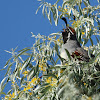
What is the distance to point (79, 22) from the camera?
254 centimetres

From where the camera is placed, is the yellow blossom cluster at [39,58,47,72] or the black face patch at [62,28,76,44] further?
Result: the black face patch at [62,28,76,44]

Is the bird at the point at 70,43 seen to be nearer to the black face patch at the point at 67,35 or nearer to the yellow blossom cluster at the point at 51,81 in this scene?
the black face patch at the point at 67,35

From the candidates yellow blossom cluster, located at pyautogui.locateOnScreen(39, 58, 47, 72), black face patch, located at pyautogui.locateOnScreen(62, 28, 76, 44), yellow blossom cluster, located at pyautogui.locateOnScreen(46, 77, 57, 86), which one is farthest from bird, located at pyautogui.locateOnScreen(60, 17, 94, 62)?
yellow blossom cluster, located at pyautogui.locateOnScreen(46, 77, 57, 86)

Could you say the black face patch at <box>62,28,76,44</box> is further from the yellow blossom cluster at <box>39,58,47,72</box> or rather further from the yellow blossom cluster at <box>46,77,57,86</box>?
the yellow blossom cluster at <box>46,77,57,86</box>

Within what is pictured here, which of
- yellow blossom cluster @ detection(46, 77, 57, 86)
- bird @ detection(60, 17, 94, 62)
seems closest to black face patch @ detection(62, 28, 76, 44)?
bird @ detection(60, 17, 94, 62)

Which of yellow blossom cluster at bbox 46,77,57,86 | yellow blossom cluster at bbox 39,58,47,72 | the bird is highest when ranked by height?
the bird

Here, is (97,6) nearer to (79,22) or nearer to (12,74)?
(79,22)

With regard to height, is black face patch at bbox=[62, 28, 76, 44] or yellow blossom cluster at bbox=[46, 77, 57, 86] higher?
black face patch at bbox=[62, 28, 76, 44]

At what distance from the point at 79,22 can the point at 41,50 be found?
39cm

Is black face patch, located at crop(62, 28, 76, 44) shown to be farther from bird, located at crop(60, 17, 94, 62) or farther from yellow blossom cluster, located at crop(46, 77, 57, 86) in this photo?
yellow blossom cluster, located at crop(46, 77, 57, 86)

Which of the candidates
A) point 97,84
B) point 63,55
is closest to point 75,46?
point 63,55

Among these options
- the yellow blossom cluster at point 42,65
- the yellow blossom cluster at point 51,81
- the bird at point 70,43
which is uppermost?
the bird at point 70,43

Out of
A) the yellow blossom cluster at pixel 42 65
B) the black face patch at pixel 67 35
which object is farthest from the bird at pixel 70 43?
the yellow blossom cluster at pixel 42 65

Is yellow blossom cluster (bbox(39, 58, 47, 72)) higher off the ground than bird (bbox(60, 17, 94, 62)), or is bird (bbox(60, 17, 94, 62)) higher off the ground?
bird (bbox(60, 17, 94, 62))
